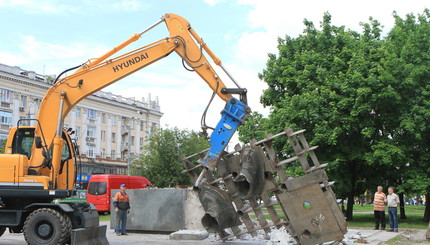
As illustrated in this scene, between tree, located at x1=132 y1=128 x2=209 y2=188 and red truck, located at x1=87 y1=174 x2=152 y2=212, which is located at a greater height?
tree, located at x1=132 y1=128 x2=209 y2=188

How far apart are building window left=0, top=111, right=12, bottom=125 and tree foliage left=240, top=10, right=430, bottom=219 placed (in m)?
43.9

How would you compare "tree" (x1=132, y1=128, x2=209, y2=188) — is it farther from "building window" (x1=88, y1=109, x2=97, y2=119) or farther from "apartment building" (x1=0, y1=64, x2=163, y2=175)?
"building window" (x1=88, y1=109, x2=97, y2=119)

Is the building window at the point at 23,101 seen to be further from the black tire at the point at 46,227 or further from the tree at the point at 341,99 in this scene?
the black tire at the point at 46,227

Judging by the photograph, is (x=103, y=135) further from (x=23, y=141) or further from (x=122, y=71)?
(x=23, y=141)

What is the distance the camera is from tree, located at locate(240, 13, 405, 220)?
2498cm

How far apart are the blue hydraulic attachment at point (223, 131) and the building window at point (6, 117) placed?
5607 centimetres

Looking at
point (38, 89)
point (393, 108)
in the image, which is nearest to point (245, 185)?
point (393, 108)

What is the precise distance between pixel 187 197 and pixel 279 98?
1126 cm

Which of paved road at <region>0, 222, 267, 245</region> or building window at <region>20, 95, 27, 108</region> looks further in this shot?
building window at <region>20, 95, 27, 108</region>

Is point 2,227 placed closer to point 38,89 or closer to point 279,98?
point 279,98

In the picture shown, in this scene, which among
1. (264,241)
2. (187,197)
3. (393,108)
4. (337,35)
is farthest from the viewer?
(337,35)

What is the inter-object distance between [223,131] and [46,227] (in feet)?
16.0

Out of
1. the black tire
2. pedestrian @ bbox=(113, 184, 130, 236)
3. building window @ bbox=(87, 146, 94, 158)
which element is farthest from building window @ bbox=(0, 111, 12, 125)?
the black tire

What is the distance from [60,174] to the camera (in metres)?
14.0
